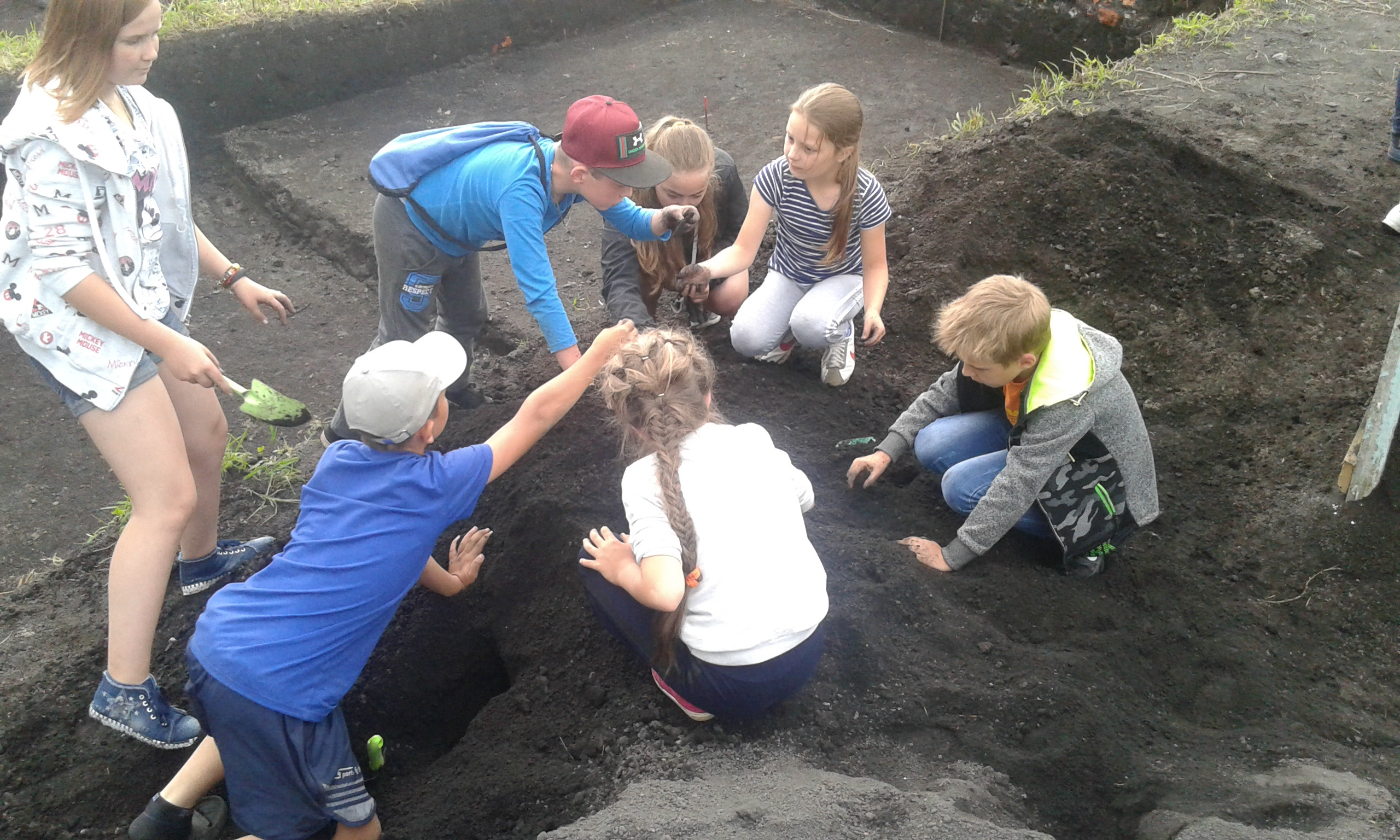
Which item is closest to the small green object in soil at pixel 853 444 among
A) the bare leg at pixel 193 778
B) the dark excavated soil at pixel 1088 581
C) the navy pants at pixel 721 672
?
the dark excavated soil at pixel 1088 581

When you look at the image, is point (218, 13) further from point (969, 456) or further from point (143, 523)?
point (969, 456)

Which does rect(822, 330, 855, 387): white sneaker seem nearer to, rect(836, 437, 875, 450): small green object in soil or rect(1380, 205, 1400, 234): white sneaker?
rect(836, 437, 875, 450): small green object in soil

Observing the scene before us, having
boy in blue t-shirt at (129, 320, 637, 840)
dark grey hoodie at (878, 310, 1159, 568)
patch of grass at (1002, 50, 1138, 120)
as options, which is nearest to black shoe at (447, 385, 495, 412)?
boy in blue t-shirt at (129, 320, 637, 840)

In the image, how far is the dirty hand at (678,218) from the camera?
307 centimetres

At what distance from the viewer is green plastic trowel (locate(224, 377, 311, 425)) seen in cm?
272

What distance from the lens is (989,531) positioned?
2.67 metres

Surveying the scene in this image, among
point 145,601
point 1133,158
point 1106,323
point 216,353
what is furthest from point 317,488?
point 1133,158

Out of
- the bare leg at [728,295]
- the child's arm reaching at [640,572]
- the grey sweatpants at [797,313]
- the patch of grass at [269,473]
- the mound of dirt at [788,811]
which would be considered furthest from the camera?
the bare leg at [728,295]

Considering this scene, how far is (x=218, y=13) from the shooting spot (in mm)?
5648

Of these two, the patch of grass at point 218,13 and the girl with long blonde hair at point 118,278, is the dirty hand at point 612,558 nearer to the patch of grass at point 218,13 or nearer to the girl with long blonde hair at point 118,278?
the girl with long blonde hair at point 118,278

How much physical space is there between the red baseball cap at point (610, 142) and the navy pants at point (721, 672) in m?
1.18

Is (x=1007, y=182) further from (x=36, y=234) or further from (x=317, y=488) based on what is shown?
(x=36, y=234)

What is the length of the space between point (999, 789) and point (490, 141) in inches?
89.8

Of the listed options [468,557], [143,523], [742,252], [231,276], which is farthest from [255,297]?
[742,252]
